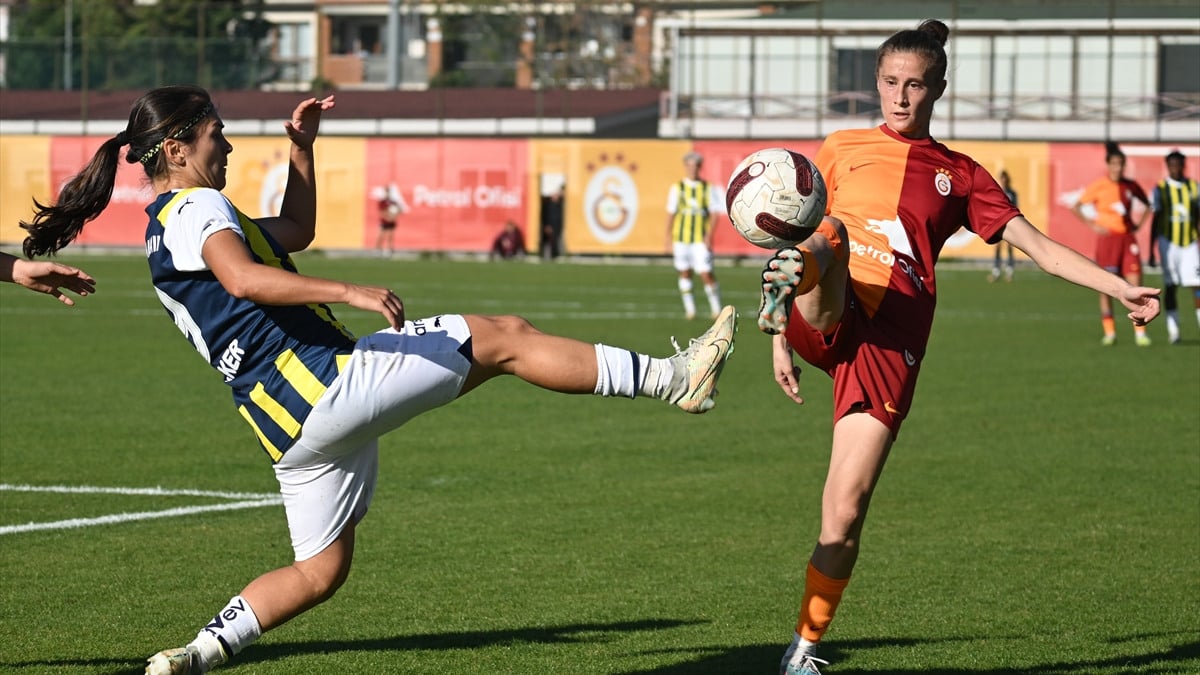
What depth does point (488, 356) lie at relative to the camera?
201 inches

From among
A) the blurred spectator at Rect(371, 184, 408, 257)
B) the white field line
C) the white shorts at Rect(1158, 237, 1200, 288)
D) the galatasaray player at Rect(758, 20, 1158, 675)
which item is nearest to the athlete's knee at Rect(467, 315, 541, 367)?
the galatasaray player at Rect(758, 20, 1158, 675)

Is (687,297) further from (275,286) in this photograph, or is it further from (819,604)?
(275,286)

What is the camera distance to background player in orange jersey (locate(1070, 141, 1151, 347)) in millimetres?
20188

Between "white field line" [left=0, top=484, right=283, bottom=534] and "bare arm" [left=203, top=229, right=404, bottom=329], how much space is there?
4.37 meters

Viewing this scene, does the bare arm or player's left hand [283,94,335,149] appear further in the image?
player's left hand [283,94,335,149]

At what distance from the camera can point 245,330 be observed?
16.7 ft

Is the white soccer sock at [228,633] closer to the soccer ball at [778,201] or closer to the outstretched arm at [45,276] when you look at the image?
the outstretched arm at [45,276]

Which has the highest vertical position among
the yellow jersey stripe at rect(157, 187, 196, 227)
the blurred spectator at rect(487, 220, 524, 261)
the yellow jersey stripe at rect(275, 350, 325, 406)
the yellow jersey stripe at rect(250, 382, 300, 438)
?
the yellow jersey stripe at rect(157, 187, 196, 227)

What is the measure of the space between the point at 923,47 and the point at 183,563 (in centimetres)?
433

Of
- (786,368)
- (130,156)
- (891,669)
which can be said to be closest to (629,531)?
(891,669)

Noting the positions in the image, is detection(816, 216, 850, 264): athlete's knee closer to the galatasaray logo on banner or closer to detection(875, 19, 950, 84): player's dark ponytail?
detection(875, 19, 950, 84): player's dark ponytail

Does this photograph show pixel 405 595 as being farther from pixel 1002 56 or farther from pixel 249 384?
pixel 1002 56

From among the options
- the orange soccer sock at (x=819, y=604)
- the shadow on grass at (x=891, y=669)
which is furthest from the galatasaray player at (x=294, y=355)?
the shadow on grass at (x=891, y=669)

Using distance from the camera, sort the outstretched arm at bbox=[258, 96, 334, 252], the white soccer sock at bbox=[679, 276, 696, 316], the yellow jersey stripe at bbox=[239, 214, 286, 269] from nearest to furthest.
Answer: the yellow jersey stripe at bbox=[239, 214, 286, 269]
the outstretched arm at bbox=[258, 96, 334, 252]
the white soccer sock at bbox=[679, 276, 696, 316]
